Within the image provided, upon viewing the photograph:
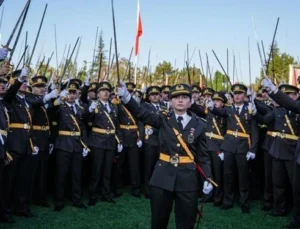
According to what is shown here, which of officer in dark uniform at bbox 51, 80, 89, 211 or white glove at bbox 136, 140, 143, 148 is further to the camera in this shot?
white glove at bbox 136, 140, 143, 148

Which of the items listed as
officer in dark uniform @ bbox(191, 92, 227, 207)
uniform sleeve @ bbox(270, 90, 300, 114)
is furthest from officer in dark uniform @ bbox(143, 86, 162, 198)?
uniform sleeve @ bbox(270, 90, 300, 114)

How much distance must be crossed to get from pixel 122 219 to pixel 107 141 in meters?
1.91

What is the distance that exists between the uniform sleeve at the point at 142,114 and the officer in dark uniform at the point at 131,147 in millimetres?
4289

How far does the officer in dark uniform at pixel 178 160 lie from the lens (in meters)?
4.55

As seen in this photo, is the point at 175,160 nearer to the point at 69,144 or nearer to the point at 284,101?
the point at 284,101

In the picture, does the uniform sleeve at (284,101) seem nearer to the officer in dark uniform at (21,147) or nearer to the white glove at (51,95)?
the white glove at (51,95)

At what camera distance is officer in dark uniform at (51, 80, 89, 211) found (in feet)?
24.5

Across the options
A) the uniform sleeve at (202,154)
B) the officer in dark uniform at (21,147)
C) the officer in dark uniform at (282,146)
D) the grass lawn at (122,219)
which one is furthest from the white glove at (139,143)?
the uniform sleeve at (202,154)

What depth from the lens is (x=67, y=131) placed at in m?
7.59

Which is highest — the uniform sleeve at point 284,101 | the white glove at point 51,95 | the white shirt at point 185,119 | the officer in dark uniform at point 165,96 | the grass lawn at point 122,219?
the officer in dark uniform at point 165,96

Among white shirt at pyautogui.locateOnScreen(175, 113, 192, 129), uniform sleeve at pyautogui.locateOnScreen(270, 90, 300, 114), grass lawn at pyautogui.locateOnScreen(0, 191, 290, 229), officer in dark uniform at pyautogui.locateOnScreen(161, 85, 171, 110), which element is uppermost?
officer in dark uniform at pyautogui.locateOnScreen(161, 85, 171, 110)

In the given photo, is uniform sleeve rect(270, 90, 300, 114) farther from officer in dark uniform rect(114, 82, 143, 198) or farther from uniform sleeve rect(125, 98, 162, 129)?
officer in dark uniform rect(114, 82, 143, 198)

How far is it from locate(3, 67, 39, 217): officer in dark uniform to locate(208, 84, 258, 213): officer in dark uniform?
3.86 meters

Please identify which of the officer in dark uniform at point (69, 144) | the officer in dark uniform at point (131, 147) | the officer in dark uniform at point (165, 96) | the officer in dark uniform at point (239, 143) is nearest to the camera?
the officer in dark uniform at point (69, 144)
